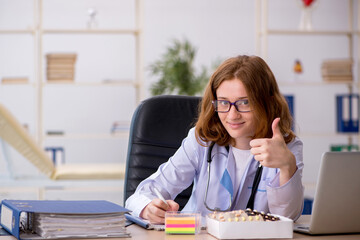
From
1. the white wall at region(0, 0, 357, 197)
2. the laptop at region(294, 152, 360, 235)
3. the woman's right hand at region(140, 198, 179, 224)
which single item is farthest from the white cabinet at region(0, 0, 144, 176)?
the laptop at region(294, 152, 360, 235)

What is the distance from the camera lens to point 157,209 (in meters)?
1.58

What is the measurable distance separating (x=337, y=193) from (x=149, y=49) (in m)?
4.79

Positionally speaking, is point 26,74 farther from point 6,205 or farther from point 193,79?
point 6,205

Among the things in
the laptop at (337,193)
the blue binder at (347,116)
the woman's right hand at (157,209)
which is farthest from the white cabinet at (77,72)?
the laptop at (337,193)

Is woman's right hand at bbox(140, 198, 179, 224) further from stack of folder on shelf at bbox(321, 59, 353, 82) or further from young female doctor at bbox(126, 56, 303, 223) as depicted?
stack of folder on shelf at bbox(321, 59, 353, 82)

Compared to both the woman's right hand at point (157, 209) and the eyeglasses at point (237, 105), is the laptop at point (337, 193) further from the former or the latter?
the eyeglasses at point (237, 105)

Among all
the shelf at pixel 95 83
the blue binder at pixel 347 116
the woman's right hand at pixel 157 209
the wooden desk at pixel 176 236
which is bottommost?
the wooden desk at pixel 176 236

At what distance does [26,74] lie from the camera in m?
5.82

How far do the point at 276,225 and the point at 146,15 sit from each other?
192 inches

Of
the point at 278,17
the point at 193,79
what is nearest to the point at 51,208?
the point at 193,79

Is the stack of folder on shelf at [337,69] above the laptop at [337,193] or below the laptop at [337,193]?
above

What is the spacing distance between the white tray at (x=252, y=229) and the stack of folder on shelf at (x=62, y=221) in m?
0.23

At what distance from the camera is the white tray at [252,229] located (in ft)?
4.25

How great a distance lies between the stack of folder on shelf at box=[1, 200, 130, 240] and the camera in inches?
50.8
